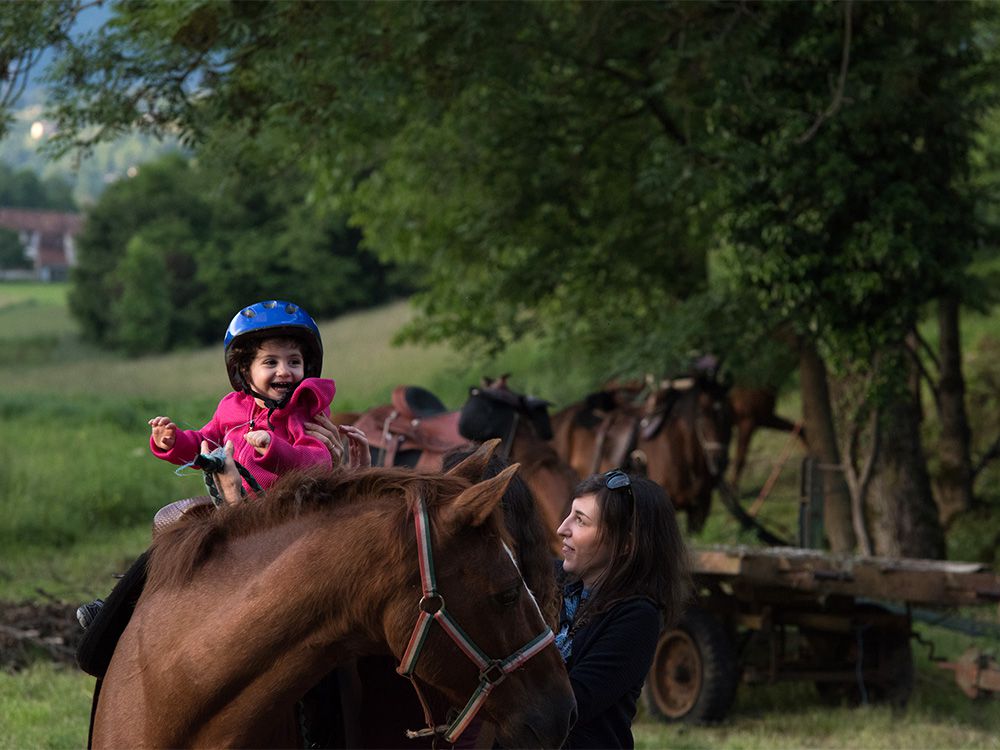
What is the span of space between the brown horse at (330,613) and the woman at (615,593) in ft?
1.83

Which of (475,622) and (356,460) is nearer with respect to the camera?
(475,622)

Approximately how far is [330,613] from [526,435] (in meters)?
6.26

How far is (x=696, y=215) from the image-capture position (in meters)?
12.4

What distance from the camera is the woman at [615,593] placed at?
358cm

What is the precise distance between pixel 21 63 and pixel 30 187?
92.3m

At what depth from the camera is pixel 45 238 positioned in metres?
84.4

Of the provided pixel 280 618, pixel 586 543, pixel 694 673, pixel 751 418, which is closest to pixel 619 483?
pixel 586 543

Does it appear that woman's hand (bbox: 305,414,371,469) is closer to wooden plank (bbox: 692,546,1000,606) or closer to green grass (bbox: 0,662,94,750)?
green grass (bbox: 0,662,94,750)

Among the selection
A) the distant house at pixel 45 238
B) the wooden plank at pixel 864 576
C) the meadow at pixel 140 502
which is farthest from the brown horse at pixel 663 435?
the distant house at pixel 45 238

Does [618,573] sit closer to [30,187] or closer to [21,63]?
[21,63]

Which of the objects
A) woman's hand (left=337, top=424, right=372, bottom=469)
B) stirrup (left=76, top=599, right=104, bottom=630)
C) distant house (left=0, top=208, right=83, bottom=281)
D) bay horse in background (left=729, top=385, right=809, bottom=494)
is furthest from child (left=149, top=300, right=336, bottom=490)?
distant house (left=0, top=208, right=83, bottom=281)

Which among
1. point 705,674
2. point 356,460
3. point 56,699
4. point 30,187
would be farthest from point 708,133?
point 30,187

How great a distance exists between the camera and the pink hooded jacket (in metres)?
3.65

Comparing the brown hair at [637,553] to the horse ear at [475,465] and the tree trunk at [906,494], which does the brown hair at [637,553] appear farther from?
the tree trunk at [906,494]
